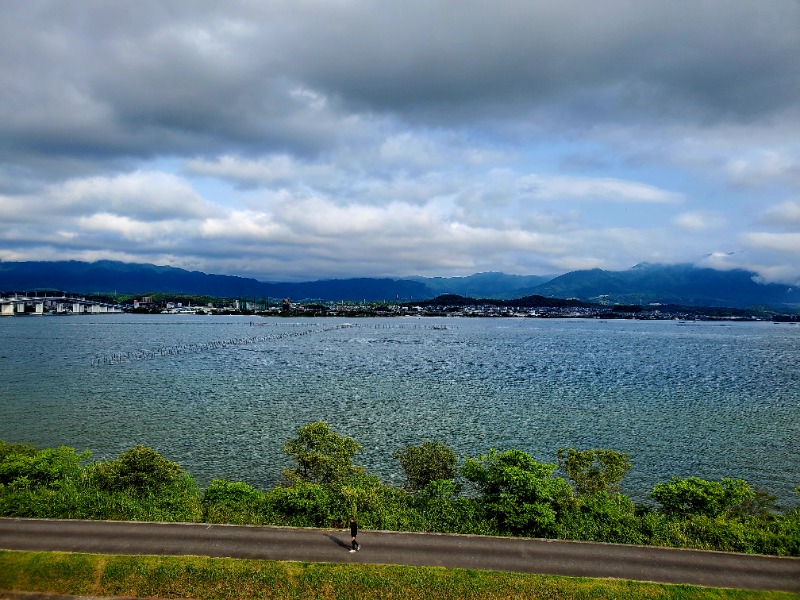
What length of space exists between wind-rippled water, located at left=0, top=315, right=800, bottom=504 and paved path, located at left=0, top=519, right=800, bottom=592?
16238 mm

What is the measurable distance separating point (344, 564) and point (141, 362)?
113879 millimetres

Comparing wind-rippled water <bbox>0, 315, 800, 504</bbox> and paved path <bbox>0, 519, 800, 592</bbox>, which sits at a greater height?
paved path <bbox>0, 519, 800, 592</bbox>

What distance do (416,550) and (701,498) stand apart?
65.5ft

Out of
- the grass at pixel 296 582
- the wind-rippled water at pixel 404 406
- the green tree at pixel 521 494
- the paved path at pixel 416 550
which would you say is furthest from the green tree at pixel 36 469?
the green tree at pixel 521 494

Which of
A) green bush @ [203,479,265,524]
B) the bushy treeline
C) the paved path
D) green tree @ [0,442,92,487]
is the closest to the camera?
the paved path

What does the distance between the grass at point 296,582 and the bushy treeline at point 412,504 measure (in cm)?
474

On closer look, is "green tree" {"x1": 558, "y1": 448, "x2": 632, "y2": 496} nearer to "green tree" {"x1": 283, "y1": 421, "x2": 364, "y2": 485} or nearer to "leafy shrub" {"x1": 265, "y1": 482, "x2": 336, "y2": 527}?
"green tree" {"x1": 283, "y1": 421, "x2": 364, "y2": 485}

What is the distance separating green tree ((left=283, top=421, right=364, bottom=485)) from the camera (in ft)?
123

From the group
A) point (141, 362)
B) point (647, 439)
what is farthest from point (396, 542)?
point (141, 362)

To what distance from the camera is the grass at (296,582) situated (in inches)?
918

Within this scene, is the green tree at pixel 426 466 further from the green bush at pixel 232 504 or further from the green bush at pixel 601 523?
the green bush at pixel 232 504

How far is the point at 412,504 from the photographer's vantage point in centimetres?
3291

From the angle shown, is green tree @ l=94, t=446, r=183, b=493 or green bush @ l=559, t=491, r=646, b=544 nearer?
green bush @ l=559, t=491, r=646, b=544

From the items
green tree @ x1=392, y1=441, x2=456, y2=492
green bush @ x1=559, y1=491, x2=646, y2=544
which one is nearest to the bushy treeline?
green bush @ x1=559, y1=491, x2=646, y2=544
